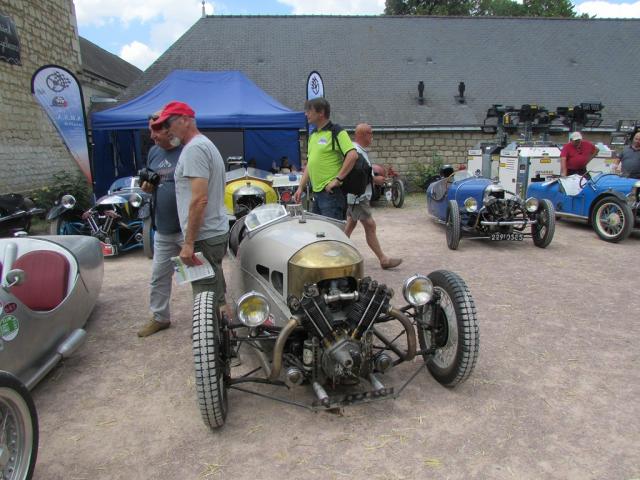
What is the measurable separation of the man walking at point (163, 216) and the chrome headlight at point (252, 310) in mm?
1402

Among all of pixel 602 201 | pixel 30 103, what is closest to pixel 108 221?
pixel 30 103

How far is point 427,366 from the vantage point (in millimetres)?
3209

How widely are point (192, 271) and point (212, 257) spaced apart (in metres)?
0.29

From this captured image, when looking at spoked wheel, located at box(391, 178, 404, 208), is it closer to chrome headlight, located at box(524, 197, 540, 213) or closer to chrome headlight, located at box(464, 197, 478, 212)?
chrome headlight, located at box(464, 197, 478, 212)

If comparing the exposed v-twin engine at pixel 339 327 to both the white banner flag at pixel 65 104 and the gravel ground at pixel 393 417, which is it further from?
the white banner flag at pixel 65 104

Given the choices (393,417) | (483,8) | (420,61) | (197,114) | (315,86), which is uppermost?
(483,8)

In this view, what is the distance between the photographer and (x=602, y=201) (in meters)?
7.50

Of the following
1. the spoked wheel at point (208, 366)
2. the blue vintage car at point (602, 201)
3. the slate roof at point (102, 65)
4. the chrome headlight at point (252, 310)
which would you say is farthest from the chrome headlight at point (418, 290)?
the slate roof at point (102, 65)

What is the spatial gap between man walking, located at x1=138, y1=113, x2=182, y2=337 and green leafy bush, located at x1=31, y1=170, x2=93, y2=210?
22.7ft

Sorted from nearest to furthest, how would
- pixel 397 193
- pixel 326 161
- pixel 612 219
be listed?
pixel 326 161, pixel 612 219, pixel 397 193

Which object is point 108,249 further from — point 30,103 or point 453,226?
point 30,103

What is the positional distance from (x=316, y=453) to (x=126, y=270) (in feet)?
15.1

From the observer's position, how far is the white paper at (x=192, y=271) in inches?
126

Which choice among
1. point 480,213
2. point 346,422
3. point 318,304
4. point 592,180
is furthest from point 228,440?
point 592,180
